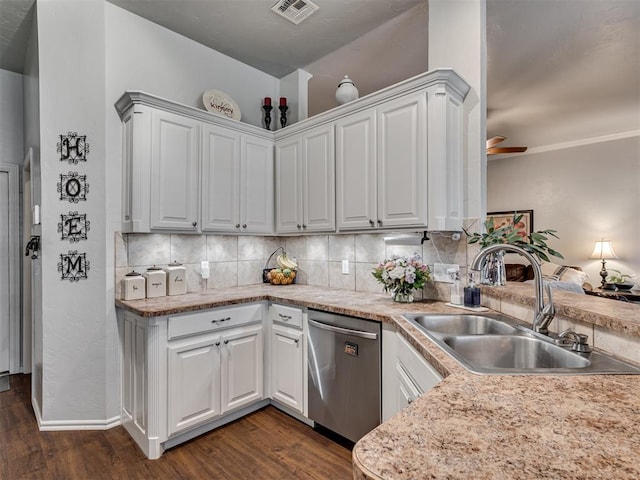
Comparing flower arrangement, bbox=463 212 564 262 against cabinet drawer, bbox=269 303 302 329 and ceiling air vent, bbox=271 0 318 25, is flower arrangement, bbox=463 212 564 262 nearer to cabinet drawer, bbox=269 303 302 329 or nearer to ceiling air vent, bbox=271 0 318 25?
cabinet drawer, bbox=269 303 302 329

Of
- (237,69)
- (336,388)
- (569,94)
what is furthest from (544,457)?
(569,94)

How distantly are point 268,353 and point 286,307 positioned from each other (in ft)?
1.37

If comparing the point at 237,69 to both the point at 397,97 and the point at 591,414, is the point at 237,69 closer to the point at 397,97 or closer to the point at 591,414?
the point at 397,97

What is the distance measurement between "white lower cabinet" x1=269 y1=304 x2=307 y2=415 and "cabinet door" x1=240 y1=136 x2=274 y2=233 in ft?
2.69

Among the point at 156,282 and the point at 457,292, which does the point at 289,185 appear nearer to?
the point at 156,282

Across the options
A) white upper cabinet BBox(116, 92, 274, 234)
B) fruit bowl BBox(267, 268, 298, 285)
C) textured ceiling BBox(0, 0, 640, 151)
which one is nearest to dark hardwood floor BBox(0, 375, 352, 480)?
fruit bowl BBox(267, 268, 298, 285)

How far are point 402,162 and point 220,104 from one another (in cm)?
173

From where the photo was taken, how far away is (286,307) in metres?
2.52

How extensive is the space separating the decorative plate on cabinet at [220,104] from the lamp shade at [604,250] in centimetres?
537

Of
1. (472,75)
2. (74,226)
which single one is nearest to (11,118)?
(74,226)

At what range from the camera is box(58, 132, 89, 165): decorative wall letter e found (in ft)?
7.86

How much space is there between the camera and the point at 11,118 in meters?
3.28

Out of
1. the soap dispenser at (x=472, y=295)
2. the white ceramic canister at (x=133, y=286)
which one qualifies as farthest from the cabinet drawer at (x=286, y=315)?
the soap dispenser at (x=472, y=295)

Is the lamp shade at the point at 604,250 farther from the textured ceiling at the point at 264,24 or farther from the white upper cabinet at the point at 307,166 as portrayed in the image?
the textured ceiling at the point at 264,24
